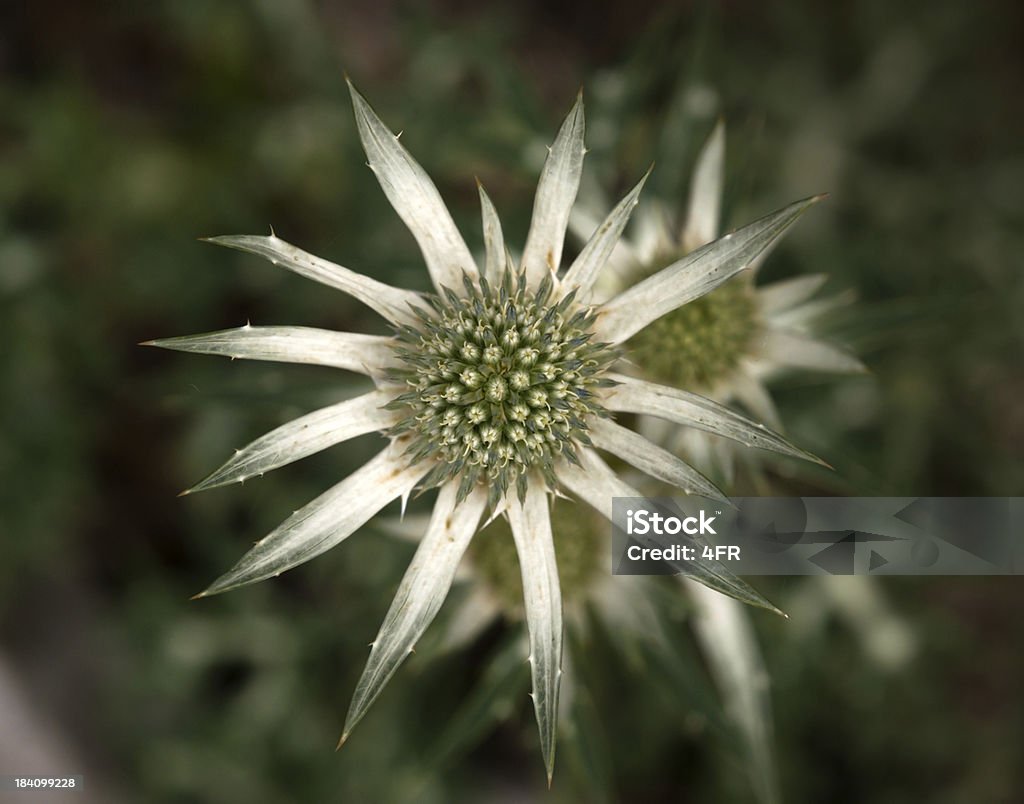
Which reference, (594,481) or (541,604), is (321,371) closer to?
(594,481)

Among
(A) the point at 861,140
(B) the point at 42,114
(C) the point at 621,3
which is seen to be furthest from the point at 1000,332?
(B) the point at 42,114

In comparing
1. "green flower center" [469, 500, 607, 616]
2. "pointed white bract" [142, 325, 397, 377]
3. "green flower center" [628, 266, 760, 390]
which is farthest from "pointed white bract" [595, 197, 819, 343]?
"green flower center" [469, 500, 607, 616]

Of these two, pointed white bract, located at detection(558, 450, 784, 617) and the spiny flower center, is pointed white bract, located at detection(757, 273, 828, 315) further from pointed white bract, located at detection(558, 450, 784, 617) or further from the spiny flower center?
pointed white bract, located at detection(558, 450, 784, 617)

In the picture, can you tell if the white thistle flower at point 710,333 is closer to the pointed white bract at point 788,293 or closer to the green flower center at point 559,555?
the pointed white bract at point 788,293

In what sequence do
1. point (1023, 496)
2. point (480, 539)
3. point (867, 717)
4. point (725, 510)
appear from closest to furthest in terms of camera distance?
1. point (725, 510)
2. point (480, 539)
3. point (1023, 496)
4. point (867, 717)

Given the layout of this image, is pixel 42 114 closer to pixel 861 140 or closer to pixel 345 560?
pixel 345 560
